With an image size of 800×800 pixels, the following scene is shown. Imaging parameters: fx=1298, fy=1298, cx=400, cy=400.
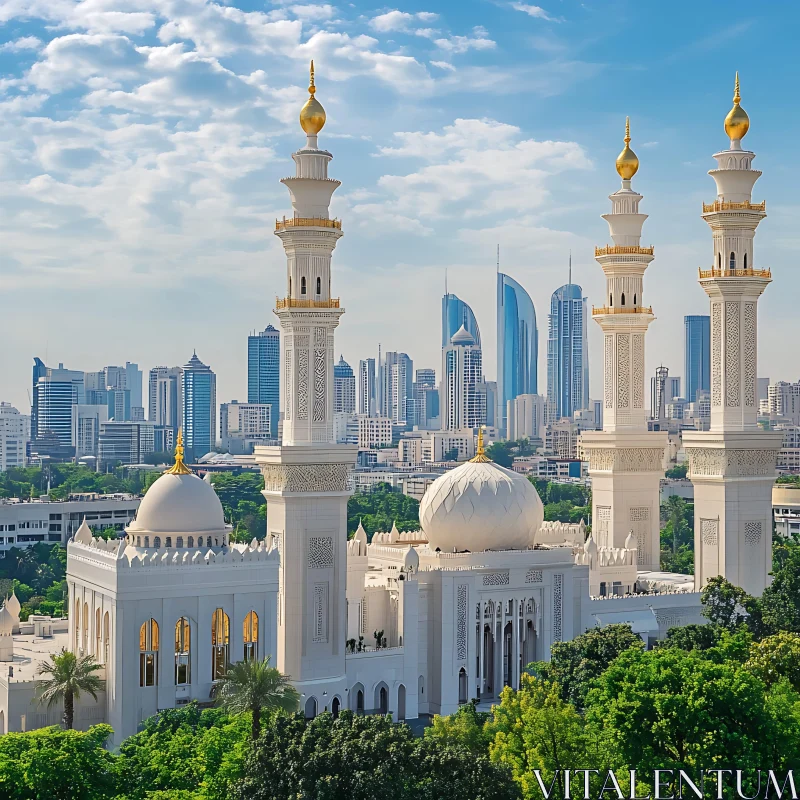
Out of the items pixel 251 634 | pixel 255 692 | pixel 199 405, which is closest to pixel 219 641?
pixel 251 634

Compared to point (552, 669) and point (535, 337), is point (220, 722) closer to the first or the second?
point (552, 669)

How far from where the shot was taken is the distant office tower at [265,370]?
136125mm

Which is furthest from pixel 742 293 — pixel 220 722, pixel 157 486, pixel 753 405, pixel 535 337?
pixel 535 337

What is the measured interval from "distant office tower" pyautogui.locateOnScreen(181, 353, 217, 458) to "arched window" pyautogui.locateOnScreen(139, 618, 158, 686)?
10822cm

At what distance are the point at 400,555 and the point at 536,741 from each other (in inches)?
429

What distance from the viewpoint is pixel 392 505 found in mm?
65625

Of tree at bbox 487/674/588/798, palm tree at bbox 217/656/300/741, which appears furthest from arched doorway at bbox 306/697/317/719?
tree at bbox 487/674/588/798

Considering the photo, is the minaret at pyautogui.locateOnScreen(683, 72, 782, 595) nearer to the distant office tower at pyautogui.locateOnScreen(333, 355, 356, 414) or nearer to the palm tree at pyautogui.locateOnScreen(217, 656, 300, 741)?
the palm tree at pyautogui.locateOnScreen(217, 656, 300, 741)

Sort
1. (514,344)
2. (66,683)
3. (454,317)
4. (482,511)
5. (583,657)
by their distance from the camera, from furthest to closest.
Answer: (454,317), (514,344), (482,511), (583,657), (66,683)

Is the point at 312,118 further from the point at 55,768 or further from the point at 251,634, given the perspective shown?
the point at 55,768

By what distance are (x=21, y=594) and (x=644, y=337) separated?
70.8 feet

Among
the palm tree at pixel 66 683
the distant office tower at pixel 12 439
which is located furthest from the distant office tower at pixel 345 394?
the palm tree at pixel 66 683

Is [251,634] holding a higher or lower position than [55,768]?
higher

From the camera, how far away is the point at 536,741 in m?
16.4
